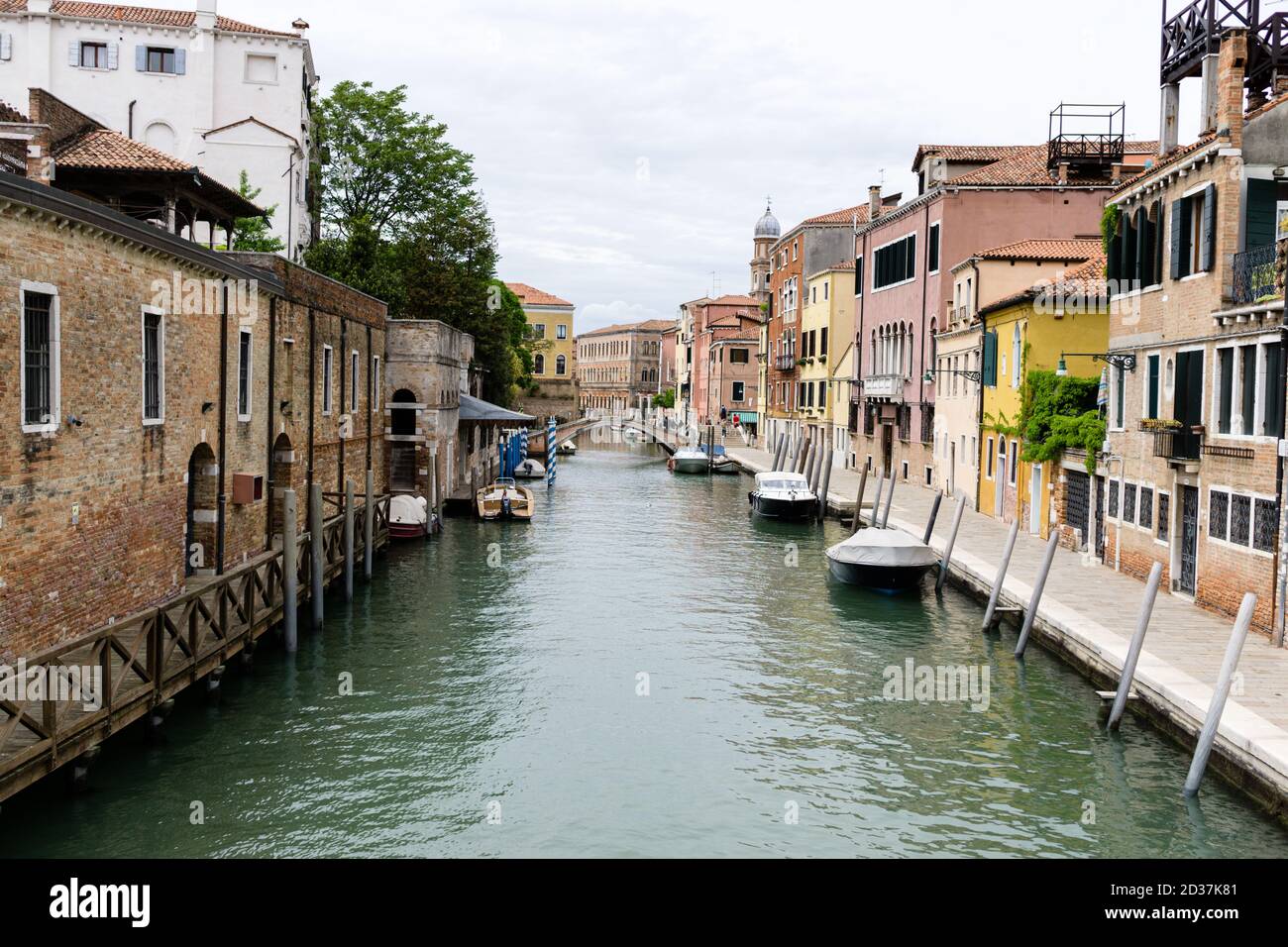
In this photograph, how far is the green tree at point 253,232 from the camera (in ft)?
101

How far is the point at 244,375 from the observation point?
17.1 metres

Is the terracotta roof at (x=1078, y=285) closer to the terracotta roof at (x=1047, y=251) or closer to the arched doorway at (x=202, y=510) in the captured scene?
the terracotta roof at (x=1047, y=251)

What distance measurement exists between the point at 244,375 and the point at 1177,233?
44.5 feet

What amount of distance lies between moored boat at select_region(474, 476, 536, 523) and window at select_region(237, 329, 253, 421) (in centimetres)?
1407

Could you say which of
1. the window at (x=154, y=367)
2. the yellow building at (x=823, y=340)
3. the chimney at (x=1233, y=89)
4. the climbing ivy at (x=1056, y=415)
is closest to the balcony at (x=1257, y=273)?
the chimney at (x=1233, y=89)

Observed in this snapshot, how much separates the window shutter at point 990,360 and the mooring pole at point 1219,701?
17747 mm

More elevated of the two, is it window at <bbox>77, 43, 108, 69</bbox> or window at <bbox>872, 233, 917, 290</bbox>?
window at <bbox>77, 43, 108, 69</bbox>

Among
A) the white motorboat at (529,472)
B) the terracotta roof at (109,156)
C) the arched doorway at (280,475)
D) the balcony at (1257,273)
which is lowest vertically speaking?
the white motorboat at (529,472)

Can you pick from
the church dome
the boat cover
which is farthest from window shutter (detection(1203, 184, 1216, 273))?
the church dome

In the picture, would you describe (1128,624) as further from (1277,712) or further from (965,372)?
(965,372)

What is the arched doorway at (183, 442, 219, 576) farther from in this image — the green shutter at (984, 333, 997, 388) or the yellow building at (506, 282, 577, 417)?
the yellow building at (506, 282, 577, 417)

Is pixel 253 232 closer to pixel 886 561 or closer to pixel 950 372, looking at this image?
Answer: pixel 950 372

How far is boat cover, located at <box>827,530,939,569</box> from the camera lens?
20812 mm
